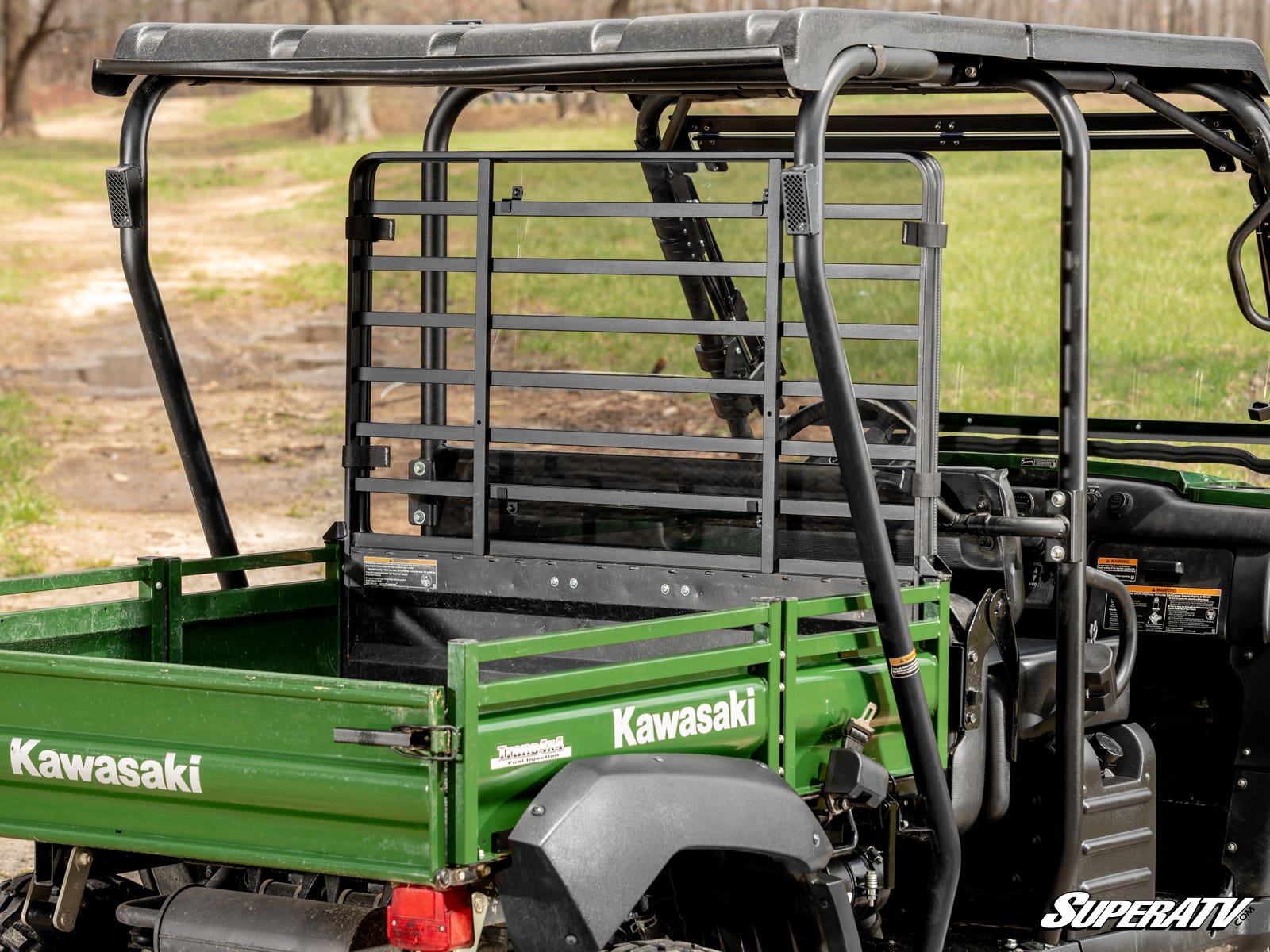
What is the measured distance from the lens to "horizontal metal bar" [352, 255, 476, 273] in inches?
167

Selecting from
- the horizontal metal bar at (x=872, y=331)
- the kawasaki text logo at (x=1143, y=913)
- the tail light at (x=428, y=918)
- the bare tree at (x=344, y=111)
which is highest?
the bare tree at (x=344, y=111)

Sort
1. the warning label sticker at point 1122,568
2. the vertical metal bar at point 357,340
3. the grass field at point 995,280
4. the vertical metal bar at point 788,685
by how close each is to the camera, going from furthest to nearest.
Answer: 1. the grass field at point 995,280
2. the warning label sticker at point 1122,568
3. the vertical metal bar at point 357,340
4. the vertical metal bar at point 788,685

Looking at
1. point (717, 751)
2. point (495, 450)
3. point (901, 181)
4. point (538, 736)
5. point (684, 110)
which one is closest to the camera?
point (538, 736)

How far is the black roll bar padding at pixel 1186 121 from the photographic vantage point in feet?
13.9

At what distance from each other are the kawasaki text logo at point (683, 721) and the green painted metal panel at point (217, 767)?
16.1 inches

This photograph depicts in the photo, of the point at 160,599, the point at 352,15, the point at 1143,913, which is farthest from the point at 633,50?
the point at 352,15

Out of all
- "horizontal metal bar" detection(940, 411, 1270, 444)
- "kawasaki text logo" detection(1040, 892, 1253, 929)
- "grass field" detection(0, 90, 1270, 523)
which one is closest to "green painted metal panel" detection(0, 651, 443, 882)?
"kawasaki text logo" detection(1040, 892, 1253, 929)

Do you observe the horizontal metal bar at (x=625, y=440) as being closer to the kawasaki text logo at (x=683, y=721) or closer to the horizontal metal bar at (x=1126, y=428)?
the kawasaki text logo at (x=683, y=721)

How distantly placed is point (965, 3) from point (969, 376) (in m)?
8.71

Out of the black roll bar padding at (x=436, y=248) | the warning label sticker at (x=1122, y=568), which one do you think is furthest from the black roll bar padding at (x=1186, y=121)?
the black roll bar padding at (x=436, y=248)

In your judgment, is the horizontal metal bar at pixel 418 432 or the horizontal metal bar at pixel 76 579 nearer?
the horizontal metal bar at pixel 76 579

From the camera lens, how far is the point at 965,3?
70.7 ft

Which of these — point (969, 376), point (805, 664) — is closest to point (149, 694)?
point (805, 664)

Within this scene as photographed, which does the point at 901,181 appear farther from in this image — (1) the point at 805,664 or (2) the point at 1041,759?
(2) the point at 1041,759
